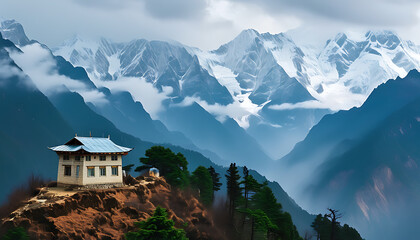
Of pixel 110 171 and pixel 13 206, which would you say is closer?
pixel 13 206

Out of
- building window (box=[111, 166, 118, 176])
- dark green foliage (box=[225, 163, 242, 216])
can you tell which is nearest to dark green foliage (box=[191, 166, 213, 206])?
dark green foliage (box=[225, 163, 242, 216])

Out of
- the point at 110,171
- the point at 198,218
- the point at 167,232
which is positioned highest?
the point at 110,171

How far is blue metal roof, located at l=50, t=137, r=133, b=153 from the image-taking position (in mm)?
72688

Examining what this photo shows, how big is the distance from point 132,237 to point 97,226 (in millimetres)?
7705

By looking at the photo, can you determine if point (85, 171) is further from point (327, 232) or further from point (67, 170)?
point (327, 232)

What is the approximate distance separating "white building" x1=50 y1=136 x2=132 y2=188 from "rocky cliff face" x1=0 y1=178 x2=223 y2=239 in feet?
9.22

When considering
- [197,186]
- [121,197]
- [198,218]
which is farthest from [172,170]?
[121,197]

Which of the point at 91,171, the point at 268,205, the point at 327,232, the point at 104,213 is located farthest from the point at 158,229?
the point at 327,232

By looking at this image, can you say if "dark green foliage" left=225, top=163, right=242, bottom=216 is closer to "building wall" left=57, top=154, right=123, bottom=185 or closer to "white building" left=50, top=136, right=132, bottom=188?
"white building" left=50, top=136, right=132, bottom=188

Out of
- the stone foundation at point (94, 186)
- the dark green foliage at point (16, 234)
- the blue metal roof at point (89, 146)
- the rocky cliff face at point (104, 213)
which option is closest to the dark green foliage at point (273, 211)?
the rocky cliff face at point (104, 213)

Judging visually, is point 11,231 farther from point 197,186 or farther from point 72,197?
point 197,186

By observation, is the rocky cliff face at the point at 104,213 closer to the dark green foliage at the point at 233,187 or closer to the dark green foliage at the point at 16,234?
the dark green foliage at the point at 16,234

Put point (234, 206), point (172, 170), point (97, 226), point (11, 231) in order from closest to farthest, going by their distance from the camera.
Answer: point (11, 231), point (97, 226), point (172, 170), point (234, 206)

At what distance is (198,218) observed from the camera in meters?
81.9
